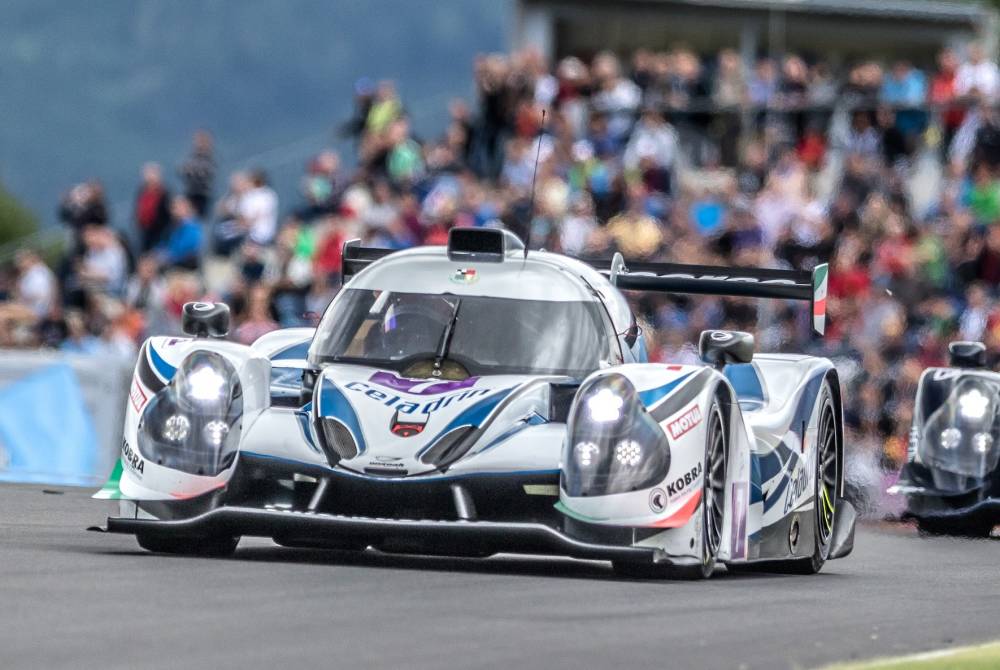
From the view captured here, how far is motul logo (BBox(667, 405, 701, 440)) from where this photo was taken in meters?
8.24

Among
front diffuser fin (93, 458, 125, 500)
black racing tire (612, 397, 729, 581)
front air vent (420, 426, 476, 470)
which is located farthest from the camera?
front diffuser fin (93, 458, 125, 500)

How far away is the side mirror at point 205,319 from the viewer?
949 cm

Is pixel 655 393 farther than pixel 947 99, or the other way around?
pixel 947 99

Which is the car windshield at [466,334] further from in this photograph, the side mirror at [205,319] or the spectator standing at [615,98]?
the spectator standing at [615,98]

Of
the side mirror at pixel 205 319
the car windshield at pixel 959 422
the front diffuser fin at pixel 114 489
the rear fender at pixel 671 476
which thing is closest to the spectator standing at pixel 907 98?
the car windshield at pixel 959 422

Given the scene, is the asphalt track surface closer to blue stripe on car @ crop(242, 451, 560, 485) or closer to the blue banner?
blue stripe on car @ crop(242, 451, 560, 485)

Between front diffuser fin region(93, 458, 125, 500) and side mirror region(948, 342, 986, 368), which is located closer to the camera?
front diffuser fin region(93, 458, 125, 500)

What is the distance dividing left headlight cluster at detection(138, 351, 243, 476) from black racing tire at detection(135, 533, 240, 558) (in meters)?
0.41

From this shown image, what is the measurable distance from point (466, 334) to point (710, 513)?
4.67 feet

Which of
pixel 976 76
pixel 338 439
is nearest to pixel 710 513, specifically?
pixel 338 439

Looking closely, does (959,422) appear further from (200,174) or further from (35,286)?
(200,174)

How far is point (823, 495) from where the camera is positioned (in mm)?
10664

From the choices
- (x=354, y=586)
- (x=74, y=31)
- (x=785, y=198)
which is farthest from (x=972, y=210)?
(x=74, y=31)

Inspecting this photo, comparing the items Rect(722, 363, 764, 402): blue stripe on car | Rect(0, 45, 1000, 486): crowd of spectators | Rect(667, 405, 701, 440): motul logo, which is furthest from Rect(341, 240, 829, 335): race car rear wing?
Rect(0, 45, 1000, 486): crowd of spectators
